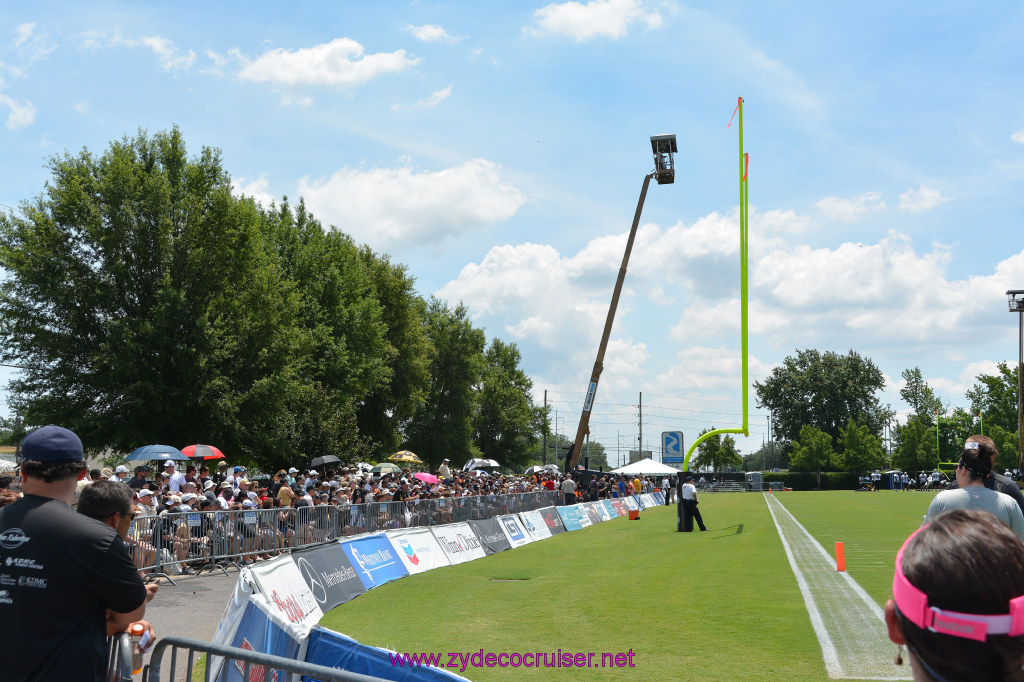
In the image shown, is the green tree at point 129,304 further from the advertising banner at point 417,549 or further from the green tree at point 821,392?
the green tree at point 821,392

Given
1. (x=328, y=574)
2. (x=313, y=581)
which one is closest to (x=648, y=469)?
(x=328, y=574)

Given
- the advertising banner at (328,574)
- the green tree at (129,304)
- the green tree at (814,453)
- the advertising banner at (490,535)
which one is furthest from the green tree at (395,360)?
the green tree at (814,453)

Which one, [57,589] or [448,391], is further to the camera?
[448,391]

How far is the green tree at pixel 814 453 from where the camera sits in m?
103

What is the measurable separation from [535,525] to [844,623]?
16.1 metres

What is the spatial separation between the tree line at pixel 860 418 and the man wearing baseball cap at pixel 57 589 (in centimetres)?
9397

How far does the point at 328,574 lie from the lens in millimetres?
12398

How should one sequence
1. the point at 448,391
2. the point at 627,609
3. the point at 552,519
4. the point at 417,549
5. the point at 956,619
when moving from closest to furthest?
the point at 956,619
the point at 627,609
the point at 417,549
the point at 552,519
the point at 448,391

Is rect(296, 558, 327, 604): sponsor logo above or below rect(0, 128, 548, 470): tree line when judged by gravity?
below

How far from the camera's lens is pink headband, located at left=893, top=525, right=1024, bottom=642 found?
64.7 inches

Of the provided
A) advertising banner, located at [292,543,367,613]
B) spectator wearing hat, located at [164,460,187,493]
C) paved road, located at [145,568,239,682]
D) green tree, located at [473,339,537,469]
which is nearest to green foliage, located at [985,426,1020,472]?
green tree, located at [473,339,537,469]

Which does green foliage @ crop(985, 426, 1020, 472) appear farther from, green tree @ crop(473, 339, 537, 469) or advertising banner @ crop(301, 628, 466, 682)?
advertising banner @ crop(301, 628, 466, 682)

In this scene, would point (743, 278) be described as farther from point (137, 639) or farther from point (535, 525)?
point (137, 639)

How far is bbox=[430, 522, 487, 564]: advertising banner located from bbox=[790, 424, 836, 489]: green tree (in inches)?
3558
